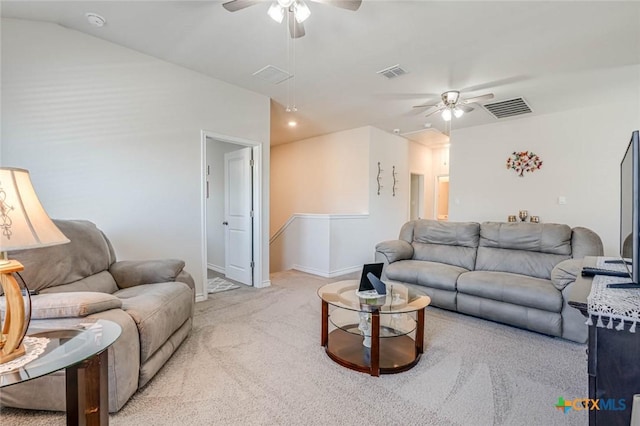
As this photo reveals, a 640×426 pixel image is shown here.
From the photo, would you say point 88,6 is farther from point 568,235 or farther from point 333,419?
point 568,235

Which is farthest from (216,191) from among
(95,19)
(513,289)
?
(513,289)

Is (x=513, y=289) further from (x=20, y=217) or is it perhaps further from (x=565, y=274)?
(x=20, y=217)

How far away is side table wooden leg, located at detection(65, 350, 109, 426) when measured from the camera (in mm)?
1110

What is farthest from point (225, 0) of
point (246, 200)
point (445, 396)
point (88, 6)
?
point (445, 396)

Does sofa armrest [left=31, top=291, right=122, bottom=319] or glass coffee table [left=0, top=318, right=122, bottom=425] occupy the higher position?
sofa armrest [left=31, top=291, right=122, bottom=319]

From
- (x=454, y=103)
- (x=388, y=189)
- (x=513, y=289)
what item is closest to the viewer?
(x=513, y=289)

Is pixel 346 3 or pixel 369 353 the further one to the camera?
pixel 369 353

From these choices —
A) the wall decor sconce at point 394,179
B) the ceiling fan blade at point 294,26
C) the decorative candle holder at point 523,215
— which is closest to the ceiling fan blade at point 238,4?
the ceiling fan blade at point 294,26

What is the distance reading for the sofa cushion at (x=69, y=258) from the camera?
75.1 inches

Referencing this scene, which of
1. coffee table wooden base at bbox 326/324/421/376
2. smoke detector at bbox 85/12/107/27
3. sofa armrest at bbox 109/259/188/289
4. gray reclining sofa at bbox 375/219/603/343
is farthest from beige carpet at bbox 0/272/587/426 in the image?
smoke detector at bbox 85/12/107/27

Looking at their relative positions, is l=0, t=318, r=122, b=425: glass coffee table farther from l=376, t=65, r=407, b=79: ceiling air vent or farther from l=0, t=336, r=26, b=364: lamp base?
l=376, t=65, r=407, b=79: ceiling air vent

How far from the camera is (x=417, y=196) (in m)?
7.60

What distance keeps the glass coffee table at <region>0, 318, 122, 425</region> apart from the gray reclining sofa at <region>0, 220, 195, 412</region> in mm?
244

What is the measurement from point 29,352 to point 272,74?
127 inches
